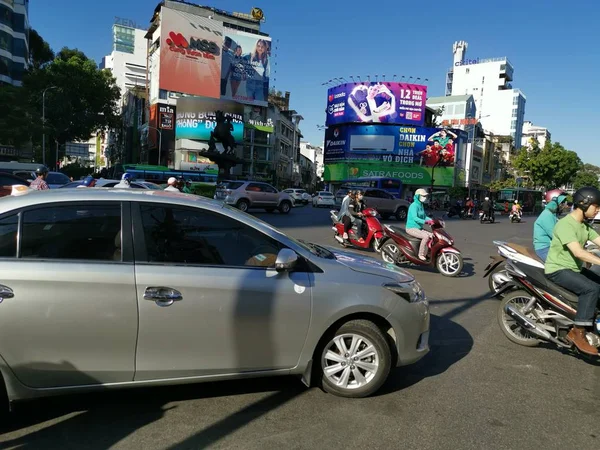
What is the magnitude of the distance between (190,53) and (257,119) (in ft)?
42.3

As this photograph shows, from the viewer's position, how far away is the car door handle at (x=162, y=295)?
300 cm

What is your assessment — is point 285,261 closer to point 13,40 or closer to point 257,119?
point 13,40

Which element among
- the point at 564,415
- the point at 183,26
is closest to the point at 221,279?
the point at 564,415

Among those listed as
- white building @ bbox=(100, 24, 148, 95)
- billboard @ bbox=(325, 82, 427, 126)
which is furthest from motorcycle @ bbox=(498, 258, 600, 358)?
white building @ bbox=(100, 24, 148, 95)

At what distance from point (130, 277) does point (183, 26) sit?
62.7 metres

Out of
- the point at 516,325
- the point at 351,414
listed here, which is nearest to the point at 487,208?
the point at 516,325

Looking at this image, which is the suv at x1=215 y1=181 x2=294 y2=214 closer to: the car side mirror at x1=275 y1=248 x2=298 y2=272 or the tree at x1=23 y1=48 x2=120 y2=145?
the car side mirror at x1=275 y1=248 x2=298 y2=272

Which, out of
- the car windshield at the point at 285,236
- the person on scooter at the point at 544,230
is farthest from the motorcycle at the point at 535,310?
the car windshield at the point at 285,236

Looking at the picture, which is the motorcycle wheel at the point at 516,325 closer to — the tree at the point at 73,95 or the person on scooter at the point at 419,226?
the person on scooter at the point at 419,226

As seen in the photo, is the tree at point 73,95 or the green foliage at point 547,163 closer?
the tree at point 73,95

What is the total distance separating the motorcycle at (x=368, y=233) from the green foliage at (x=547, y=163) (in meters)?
54.3

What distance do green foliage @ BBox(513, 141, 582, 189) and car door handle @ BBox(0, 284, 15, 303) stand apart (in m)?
63.2

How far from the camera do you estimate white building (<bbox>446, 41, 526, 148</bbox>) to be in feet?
343

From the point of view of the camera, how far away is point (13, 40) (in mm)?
47688
